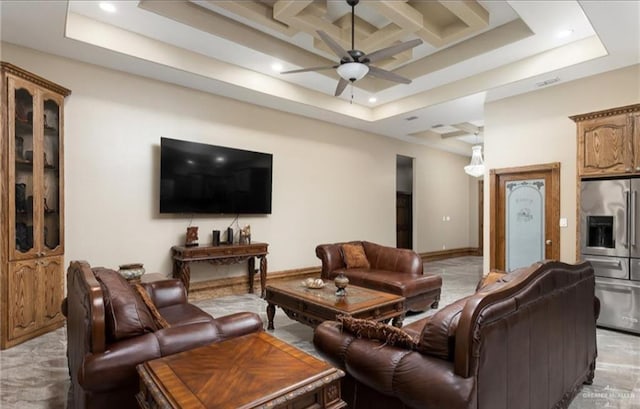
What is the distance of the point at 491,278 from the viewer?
2.68 m

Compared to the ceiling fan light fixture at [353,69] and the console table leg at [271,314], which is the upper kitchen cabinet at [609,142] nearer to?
the ceiling fan light fixture at [353,69]

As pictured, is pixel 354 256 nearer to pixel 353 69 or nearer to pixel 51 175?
pixel 353 69

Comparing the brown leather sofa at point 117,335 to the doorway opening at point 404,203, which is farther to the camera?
the doorway opening at point 404,203

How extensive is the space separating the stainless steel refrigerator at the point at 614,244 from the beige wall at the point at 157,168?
13.6 feet

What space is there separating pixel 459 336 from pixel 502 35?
14.1 ft

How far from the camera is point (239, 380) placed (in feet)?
4.62

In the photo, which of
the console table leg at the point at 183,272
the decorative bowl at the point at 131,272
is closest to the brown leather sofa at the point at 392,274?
the console table leg at the point at 183,272

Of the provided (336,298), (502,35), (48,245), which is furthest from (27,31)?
(502,35)

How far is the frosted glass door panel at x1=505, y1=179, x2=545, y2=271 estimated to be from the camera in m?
5.05

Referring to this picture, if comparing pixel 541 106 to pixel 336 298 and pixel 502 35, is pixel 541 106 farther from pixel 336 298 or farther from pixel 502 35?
pixel 336 298

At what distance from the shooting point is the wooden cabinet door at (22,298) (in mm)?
3252

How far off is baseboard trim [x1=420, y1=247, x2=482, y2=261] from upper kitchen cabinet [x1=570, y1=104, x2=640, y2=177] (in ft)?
17.0

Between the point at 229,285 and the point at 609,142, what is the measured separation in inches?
214

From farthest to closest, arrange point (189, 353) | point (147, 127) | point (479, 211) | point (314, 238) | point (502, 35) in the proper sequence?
1. point (479, 211)
2. point (314, 238)
3. point (147, 127)
4. point (502, 35)
5. point (189, 353)
